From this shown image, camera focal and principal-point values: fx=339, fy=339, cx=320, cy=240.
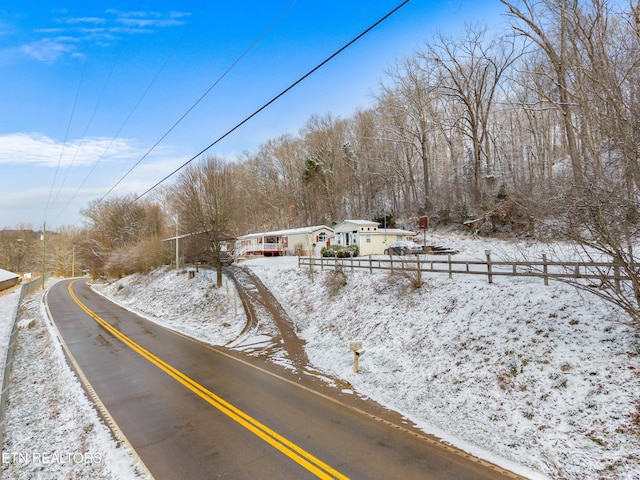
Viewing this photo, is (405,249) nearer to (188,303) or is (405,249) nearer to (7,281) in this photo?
(188,303)

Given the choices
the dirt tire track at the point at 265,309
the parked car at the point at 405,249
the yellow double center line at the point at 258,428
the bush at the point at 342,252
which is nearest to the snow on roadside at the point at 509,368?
the dirt tire track at the point at 265,309

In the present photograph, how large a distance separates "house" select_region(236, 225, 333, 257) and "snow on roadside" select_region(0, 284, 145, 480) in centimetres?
2503

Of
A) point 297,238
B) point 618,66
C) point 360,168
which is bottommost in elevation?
point 297,238

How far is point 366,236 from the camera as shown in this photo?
3162cm

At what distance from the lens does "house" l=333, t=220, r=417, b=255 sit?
103ft

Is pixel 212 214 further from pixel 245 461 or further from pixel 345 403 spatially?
pixel 245 461

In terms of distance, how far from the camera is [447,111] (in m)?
42.2

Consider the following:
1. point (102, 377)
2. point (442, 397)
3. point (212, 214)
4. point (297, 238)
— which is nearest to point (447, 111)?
point (297, 238)

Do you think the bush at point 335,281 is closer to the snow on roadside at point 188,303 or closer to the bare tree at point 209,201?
the snow on roadside at point 188,303

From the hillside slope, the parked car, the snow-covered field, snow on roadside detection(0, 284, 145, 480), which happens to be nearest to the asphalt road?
snow on roadside detection(0, 284, 145, 480)

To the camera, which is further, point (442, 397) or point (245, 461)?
point (442, 397)

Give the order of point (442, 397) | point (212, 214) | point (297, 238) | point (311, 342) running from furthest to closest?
point (297, 238), point (212, 214), point (311, 342), point (442, 397)

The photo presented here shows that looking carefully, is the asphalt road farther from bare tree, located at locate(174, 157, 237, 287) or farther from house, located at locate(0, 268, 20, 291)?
house, located at locate(0, 268, 20, 291)

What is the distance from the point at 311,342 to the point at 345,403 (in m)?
6.16
